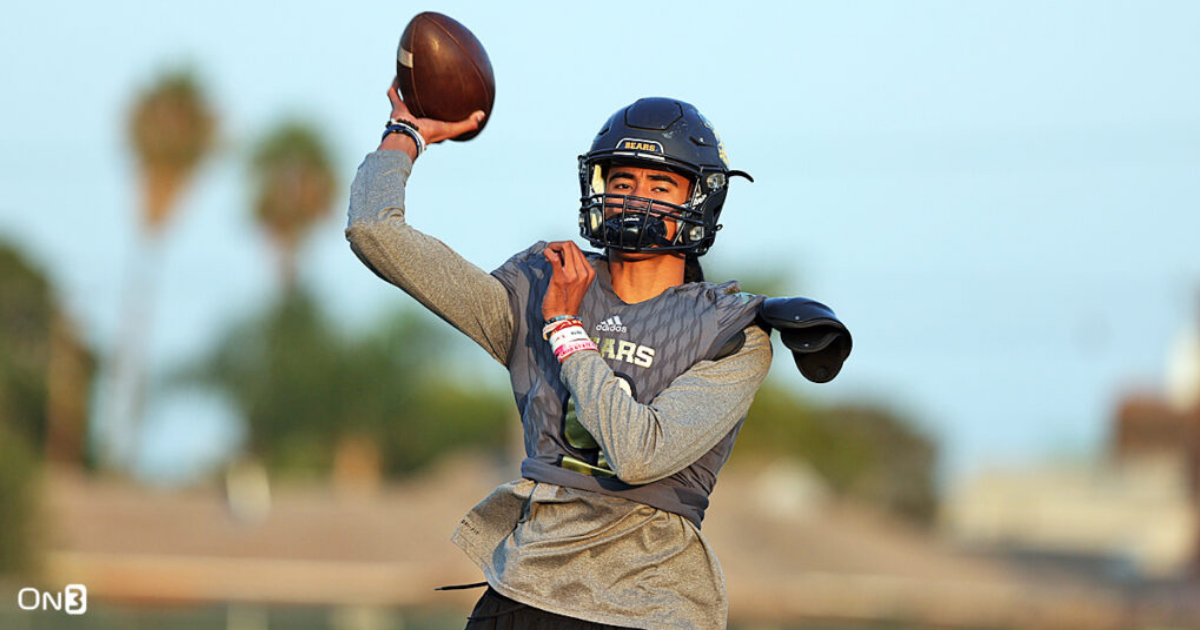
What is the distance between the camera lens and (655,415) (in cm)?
361

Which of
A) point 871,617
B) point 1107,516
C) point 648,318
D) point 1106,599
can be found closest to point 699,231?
point 648,318

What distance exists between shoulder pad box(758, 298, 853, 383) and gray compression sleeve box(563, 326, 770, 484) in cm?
15

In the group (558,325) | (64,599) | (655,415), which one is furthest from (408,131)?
(64,599)

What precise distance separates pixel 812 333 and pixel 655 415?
→ 42 cm

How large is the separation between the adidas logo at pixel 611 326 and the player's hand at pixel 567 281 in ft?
0.31

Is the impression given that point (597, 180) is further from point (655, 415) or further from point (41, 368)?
point (41, 368)

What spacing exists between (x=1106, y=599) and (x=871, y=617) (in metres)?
8.55

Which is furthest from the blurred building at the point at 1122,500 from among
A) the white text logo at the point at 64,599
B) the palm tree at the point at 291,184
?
the white text logo at the point at 64,599

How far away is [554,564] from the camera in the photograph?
12.0ft

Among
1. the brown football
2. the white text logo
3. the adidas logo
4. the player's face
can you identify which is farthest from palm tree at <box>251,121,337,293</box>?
the adidas logo

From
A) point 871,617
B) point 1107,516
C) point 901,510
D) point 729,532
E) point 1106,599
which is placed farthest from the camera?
point 901,510

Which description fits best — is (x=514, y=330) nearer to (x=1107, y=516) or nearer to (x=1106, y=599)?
(x=1106, y=599)

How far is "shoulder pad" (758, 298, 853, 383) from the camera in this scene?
3746mm

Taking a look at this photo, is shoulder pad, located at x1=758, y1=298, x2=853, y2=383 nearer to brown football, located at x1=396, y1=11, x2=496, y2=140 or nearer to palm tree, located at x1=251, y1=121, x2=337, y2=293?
brown football, located at x1=396, y1=11, x2=496, y2=140
